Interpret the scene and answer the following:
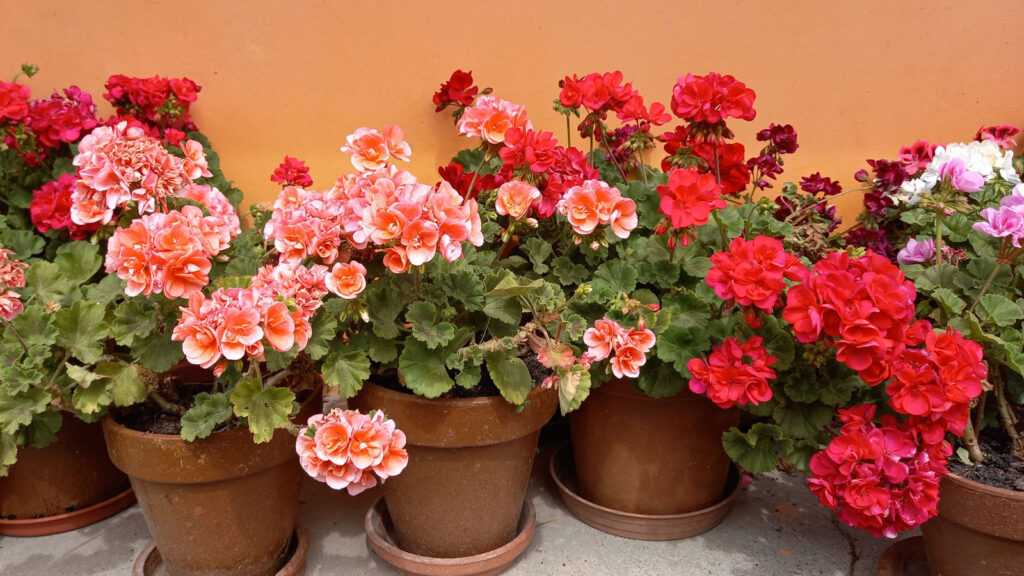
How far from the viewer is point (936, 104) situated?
7.88 ft

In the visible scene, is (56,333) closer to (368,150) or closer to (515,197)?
(368,150)

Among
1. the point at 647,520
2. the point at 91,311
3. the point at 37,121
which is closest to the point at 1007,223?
the point at 647,520

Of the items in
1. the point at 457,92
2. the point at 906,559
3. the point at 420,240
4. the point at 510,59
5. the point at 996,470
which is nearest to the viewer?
the point at 420,240

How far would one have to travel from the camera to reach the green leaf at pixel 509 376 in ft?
4.76

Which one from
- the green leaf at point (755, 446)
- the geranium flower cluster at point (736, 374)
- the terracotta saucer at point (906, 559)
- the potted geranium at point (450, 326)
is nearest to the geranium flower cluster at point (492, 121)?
the potted geranium at point (450, 326)

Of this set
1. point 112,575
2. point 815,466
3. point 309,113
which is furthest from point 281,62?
point 815,466

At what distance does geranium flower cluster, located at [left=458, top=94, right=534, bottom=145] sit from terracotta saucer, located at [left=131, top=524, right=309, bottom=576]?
106 centimetres

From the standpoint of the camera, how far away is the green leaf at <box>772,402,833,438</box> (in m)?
1.56

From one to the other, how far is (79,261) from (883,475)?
6.28ft

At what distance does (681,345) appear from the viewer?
1.62 metres

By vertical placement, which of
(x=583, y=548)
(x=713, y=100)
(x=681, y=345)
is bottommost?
(x=583, y=548)

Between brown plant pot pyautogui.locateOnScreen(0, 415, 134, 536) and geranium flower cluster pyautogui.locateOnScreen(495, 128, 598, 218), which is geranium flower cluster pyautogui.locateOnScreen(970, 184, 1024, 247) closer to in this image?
geranium flower cluster pyautogui.locateOnScreen(495, 128, 598, 218)

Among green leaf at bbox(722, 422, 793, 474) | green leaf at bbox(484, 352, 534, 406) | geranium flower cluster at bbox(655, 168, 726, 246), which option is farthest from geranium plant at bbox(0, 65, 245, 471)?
green leaf at bbox(722, 422, 793, 474)

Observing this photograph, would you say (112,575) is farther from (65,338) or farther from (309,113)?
(309,113)
